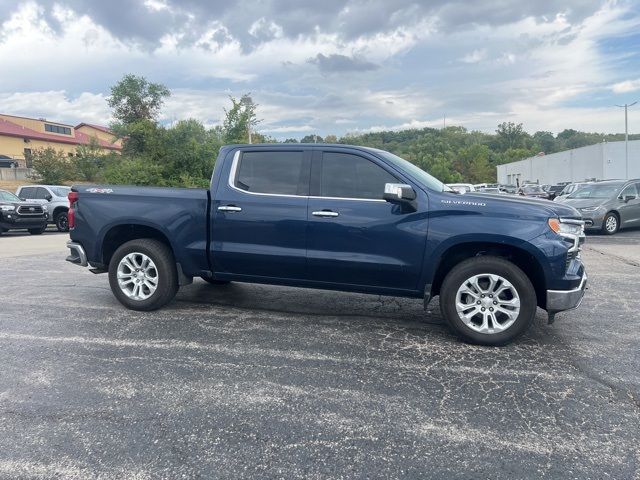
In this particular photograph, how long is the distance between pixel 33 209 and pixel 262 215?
1498cm

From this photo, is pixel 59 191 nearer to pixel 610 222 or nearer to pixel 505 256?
pixel 505 256

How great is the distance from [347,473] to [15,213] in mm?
17387

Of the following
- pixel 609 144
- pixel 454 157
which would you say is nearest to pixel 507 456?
pixel 609 144

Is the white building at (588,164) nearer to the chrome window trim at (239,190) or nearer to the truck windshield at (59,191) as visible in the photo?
the truck windshield at (59,191)

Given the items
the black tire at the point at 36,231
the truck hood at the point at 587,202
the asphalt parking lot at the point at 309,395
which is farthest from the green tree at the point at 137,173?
the asphalt parking lot at the point at 309,395

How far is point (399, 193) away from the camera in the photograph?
14.5ft

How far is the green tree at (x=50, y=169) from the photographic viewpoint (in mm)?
39969

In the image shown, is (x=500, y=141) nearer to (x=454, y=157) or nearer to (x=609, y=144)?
(x=454, y=157)

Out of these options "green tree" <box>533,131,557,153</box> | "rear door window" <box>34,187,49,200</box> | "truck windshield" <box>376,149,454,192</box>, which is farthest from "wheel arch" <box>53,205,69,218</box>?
"green tree" <box>533,131,557,153</box>

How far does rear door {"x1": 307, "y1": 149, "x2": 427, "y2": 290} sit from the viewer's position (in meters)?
4.61

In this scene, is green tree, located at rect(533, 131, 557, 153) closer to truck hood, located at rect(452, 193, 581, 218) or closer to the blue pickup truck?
truck hood, located at rect(452, 193, 581, 218)

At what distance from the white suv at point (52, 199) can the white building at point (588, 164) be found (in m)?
43.8

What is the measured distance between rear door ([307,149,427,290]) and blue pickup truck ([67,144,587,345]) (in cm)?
1

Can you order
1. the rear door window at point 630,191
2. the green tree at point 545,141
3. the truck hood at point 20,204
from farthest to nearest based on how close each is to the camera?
the green tree at point 545,141
the truck hood at point 20,204
the rear door window at point 630,191
